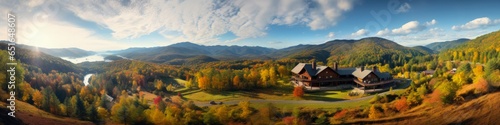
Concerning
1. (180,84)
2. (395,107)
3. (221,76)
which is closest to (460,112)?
(395,107)

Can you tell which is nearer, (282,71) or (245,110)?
(245,110)

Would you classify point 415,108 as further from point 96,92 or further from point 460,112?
point 96,92

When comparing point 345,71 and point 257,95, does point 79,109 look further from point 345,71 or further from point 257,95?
point 345,71

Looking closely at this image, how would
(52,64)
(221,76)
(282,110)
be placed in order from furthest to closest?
(52,64)
(221,76)
(282,110)

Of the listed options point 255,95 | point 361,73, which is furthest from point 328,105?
point 361,73

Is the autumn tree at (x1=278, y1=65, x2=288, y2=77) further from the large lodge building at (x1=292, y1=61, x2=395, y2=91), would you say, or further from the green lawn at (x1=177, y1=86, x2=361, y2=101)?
Result: the green lawn at (x1=177, y1=86, x2=361, y2=101)

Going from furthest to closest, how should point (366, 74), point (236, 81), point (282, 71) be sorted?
point (282, 71) → point (366, 74) → point (236, 81)

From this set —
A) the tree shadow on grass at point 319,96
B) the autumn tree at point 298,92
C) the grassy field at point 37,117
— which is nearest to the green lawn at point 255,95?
the tree shadow on grass at point 319,96

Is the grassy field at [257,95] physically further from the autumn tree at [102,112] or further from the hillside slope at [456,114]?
the autumn tree at [102,112]

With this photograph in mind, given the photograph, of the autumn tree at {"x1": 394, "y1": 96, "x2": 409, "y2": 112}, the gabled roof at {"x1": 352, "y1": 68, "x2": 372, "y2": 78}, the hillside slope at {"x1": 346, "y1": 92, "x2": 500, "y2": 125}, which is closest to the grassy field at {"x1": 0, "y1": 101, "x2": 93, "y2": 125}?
the hillside slope at {"x1": 346, "y1": 92, "x2": 500, "y2": 125}
